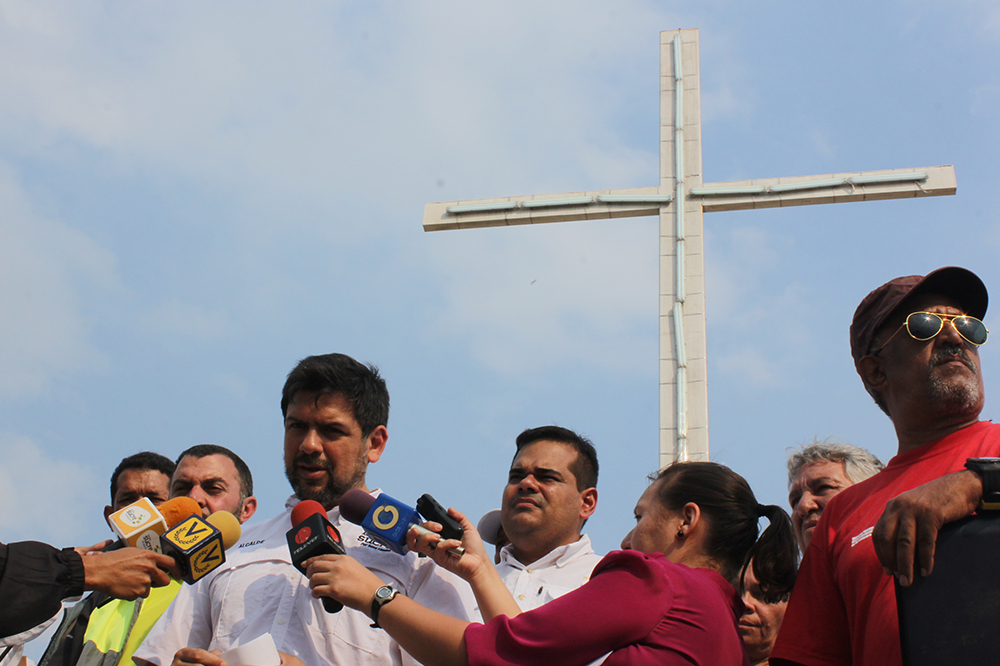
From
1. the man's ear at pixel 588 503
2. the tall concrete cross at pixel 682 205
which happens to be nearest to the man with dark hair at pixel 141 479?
the man's ear at pixel 588 503

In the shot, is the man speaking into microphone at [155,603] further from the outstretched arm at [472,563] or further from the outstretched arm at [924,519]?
the outstretched arm at [924,519]

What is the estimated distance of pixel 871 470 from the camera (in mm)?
4398

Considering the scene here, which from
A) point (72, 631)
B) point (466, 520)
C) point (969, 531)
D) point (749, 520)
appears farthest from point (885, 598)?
point (72, 631)

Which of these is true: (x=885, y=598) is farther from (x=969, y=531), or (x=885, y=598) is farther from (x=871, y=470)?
(x=871, y=470)

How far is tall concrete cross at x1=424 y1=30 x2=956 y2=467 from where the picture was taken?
5984 mm

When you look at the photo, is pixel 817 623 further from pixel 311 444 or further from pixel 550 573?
pixel 311 444

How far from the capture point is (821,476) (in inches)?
172

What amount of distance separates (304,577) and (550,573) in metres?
1.22

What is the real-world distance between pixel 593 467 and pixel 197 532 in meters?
2.09

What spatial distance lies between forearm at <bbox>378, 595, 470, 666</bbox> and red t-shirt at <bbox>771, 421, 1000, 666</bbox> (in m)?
0.96

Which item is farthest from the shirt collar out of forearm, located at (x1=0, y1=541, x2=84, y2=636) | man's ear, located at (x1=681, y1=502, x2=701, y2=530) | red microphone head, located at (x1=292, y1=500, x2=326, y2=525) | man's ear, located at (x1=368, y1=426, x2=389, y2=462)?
forearm, located at (x1=0, y1=541, x2=84, y2=636)

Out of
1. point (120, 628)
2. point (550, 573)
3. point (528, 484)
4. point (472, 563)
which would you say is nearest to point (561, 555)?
point (550, 573)

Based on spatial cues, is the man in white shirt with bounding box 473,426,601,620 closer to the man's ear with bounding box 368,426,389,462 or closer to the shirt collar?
the shirt collar

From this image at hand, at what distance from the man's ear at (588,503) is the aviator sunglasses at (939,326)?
1.97 metres
